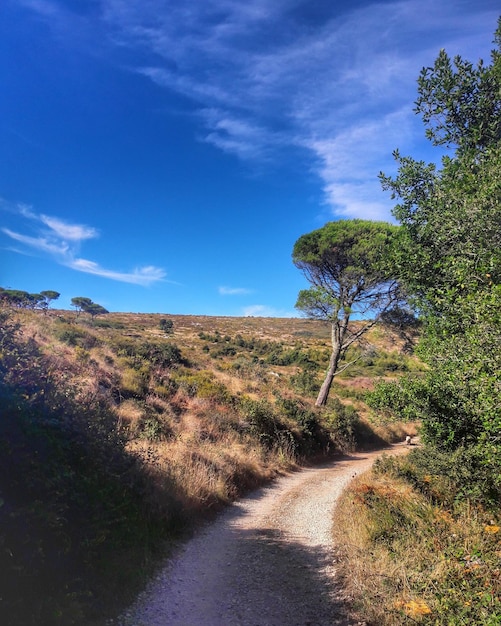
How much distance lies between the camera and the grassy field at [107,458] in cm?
341

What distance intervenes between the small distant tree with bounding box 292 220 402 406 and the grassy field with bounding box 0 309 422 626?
5.44 meters

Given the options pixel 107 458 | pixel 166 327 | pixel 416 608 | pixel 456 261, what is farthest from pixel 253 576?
pixel 166 327

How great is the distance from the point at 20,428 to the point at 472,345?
5.22 metres

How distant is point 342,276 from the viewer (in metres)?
22.0

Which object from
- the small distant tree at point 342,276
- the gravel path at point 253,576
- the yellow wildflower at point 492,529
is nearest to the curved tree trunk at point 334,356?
the small distant tree at point 342,276

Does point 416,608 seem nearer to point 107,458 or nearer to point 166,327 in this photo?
point 107,458

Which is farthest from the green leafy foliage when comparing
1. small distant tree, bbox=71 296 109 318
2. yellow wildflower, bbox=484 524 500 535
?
small distant tree, bbox=71 296 109 318

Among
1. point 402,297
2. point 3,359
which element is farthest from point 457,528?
point 402,297

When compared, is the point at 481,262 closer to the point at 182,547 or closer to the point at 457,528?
the point at 457,528

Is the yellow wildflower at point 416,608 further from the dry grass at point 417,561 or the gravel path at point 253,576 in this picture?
the gravel path at point 253,576

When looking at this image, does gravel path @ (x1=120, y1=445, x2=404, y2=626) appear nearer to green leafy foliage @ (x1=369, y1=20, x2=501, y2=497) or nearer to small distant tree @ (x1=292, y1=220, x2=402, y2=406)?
→ green leafy foliage @ (x1=369, y1=20, x2=501, y2=497)

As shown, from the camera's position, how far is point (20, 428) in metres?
3.50

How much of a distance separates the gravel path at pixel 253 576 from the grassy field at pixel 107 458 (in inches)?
15.0

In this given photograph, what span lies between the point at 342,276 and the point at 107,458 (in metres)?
18.8
